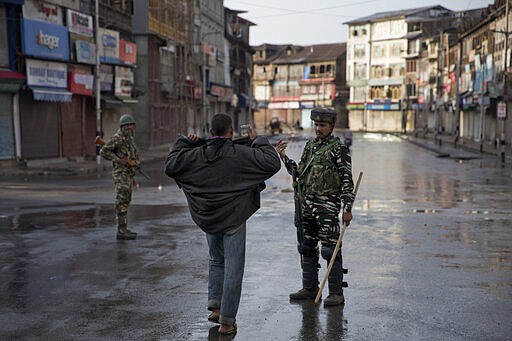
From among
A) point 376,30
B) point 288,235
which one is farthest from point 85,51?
point 376,30

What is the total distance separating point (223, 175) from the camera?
5707mm

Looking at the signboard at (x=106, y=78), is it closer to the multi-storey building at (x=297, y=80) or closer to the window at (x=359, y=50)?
the multi-storey building at (x=297, y=80)

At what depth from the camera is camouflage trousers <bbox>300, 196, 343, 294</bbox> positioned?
6.69 metres

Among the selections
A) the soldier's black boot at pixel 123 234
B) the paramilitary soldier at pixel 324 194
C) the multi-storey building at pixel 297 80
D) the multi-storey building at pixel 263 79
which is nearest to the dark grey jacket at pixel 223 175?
the paramilitary soldier at pixel 324 194

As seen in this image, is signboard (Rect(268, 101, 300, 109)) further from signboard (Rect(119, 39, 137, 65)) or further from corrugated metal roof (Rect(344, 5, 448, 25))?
signboard (Rect(119, 39, 137, 65))

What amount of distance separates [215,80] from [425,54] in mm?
36728

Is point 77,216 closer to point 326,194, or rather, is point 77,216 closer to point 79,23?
point 326,194

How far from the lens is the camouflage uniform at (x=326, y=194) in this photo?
668 centimetres

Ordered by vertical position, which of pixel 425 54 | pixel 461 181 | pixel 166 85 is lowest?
pixel 461 181

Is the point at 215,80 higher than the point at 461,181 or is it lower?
higher

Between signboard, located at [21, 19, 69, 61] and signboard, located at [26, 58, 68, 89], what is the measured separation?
31cm

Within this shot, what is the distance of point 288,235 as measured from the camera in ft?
36.3

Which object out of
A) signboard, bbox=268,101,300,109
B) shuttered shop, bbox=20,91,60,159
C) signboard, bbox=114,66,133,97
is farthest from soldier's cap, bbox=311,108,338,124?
signboard, bbox=268,101,300,109

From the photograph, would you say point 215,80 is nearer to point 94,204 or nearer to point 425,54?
point 425,54
